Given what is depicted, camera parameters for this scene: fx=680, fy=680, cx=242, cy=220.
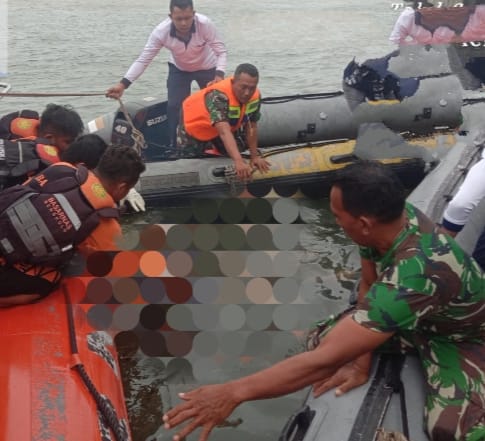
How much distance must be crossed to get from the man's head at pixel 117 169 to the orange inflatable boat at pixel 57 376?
46cm

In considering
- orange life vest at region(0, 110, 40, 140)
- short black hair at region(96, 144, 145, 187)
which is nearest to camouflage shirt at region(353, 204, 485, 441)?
short black hair at region(96, 144, 145, 187)

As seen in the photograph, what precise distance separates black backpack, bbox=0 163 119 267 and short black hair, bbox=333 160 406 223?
114cm

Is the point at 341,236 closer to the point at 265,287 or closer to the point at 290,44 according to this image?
the point at 265,287

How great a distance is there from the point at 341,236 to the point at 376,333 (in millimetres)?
3092

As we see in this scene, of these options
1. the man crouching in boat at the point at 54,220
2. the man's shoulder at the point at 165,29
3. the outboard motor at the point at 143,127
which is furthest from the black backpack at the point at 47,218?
the man's shoulder at the point at 165,29

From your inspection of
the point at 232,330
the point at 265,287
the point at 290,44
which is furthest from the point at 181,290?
the point at 290,44

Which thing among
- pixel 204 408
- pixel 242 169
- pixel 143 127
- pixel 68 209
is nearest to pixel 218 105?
pixel 242 169

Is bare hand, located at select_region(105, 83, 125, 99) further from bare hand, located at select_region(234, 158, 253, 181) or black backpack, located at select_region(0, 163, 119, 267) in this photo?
black backpack, located at select_region(0, 163, 119, 267)

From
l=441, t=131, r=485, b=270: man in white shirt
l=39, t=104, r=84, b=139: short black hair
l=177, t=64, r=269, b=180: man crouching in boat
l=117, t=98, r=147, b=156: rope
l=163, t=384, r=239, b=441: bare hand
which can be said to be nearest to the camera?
l=163, t=384, r=239, b=441: bare hand

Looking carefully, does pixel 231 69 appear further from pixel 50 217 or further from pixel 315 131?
pixel 50 217

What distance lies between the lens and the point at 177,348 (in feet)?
12.1

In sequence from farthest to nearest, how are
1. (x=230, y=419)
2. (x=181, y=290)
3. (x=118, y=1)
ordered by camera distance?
(x=118, y=1), (x=181, y=290), (x=230, y=419)

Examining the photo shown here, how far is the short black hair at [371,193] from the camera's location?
1981mm

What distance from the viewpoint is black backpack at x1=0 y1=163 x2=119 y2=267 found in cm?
264
